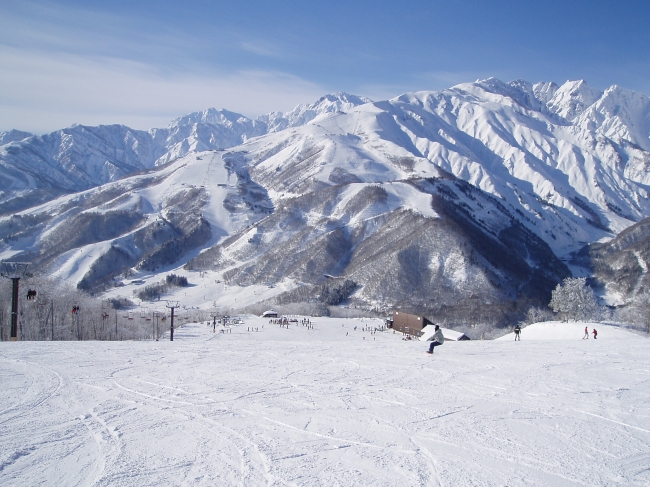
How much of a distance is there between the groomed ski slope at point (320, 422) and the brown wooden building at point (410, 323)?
48.8 meters

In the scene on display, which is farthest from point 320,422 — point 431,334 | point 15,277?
point 431,334

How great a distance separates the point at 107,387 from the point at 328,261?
130 meters

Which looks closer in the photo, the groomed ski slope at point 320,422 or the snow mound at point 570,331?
the groomed ski slope at point 320,422

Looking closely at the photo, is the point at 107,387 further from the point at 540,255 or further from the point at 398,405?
the point at 540,255

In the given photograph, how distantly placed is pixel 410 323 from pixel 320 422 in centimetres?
6237

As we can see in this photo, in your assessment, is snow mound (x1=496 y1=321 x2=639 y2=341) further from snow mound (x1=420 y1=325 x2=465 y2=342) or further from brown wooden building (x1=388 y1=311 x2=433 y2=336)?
brown wooden building (x1=388 y1=311 x2=433 y2=336)

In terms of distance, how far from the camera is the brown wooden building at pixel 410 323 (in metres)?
70.1

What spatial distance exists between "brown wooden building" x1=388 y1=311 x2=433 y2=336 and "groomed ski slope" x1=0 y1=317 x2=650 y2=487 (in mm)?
48786

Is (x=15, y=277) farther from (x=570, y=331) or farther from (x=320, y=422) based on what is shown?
→ (x=570, y=331)

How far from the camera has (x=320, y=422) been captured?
12.3 metres

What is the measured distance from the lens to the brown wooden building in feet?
230

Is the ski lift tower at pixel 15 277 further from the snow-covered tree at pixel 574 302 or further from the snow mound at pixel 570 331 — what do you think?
the snow-covered tree at pixel 574 302

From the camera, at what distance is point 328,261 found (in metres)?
146

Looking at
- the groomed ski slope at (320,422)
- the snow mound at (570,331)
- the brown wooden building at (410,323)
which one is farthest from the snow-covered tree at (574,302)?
the groomed ski slope at (320,422)
